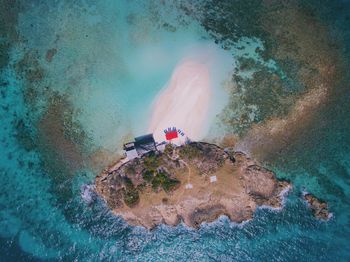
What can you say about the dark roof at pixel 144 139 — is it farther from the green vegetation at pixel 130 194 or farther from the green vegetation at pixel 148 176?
the green vegetation at pixel 130 194

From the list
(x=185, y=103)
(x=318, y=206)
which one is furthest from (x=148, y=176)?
(x=318, y=206)

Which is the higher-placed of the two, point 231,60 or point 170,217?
point 231,60

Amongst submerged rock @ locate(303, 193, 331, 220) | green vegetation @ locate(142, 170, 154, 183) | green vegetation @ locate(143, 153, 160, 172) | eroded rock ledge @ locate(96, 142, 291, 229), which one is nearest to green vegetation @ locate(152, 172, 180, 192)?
eroded rock ledge @ locate(96, 142, 291, 229)

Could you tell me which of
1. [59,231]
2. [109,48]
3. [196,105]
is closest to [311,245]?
[196,105]

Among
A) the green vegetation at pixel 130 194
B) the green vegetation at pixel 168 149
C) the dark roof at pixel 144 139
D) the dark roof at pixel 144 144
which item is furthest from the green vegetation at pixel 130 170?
the green vegetation at pixel 168 149

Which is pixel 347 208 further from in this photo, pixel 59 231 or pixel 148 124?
pixel 59 231
